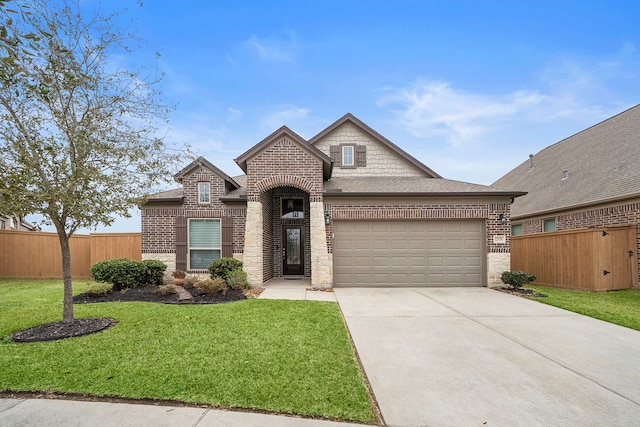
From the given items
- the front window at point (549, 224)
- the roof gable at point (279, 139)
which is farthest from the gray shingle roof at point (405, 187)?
the front window at point (549, 224)

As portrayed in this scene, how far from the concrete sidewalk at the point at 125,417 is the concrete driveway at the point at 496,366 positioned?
1.17 meters

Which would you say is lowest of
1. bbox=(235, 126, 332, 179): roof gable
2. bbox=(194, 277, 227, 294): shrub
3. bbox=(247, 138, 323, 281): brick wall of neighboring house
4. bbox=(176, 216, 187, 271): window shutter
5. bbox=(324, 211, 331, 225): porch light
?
bbox=(194, 277, 227, 294): shrub

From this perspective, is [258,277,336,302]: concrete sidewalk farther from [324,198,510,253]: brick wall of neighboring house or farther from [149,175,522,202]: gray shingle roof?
[149,175,522,202]: gray shingle roof

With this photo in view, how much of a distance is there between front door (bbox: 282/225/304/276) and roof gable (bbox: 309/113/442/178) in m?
3.88

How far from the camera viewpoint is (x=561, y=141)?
18797 mm

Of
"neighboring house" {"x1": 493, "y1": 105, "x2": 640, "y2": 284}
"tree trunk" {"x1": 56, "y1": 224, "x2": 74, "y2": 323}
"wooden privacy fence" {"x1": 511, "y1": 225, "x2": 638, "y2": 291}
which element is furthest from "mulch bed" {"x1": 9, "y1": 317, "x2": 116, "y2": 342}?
"neighboring house" {"x1": 493, "y1": 105, "x2": 640, "y2": 284}

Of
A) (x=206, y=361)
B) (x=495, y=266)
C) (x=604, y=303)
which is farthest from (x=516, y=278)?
(x=206, y=361)

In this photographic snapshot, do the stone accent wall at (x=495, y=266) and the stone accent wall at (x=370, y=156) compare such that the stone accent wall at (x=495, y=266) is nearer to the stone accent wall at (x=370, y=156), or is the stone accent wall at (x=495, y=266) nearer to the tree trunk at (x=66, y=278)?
the stone accent wall at (x=370, y=156)

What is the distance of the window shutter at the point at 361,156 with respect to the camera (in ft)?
46.3

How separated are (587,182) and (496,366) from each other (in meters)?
12.9

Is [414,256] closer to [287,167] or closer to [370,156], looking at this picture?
[370,156]

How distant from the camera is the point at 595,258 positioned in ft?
33.3

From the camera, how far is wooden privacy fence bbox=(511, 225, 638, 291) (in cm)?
1020

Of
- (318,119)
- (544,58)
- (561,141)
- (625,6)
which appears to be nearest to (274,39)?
(318,119)
